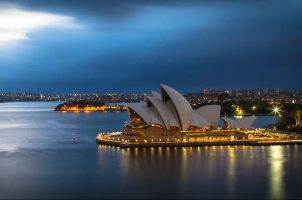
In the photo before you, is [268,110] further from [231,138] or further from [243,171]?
[243,171]

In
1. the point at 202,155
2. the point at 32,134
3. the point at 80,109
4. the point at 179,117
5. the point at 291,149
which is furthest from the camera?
the point at 80,109

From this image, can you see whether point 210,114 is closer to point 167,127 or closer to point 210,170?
point 167,127

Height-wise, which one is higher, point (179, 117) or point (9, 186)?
point (179, 117)

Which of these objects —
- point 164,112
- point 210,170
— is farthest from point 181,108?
point 210,170

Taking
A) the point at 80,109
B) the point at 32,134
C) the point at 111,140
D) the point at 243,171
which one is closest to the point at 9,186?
the point at 243,171

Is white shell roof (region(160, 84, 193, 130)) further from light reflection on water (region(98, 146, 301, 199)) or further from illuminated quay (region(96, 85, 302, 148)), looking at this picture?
light reflection on water (region(98, 146, 301, 199))

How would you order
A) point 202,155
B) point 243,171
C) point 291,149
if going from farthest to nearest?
point 291,149 < point 202,155 < point 243,171

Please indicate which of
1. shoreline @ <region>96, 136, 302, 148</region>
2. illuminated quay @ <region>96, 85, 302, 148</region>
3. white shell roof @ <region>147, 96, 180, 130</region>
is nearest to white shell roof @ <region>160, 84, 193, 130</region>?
illuminated quay @ <region>96, 85, 302, 148</region>
